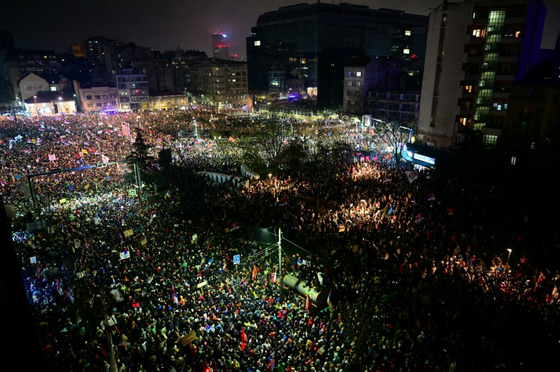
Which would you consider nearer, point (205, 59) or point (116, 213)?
point (116, 213)

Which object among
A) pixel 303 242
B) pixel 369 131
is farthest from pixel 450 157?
pixel 303 242

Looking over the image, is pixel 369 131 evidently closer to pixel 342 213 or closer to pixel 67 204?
pixel 342 213

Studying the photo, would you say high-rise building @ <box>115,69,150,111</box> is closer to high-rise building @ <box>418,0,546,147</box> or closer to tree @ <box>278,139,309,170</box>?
tree @ <box>278,139,309,170</box>

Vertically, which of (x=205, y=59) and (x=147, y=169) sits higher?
(x=205, y=59)

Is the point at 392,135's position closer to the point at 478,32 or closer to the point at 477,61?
the point at 477,61

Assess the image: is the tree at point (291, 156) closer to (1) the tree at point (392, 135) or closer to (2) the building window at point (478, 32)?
(1) the tree at point (392, 135)

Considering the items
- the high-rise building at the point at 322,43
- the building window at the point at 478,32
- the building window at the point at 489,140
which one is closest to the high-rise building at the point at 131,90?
the high-rise building at the point at 322,43

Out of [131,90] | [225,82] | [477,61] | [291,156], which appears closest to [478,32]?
[477,61]
